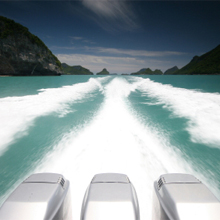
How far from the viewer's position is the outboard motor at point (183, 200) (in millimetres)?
1154

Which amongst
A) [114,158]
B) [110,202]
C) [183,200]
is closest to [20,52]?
[114,158]

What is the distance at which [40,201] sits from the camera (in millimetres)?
1232

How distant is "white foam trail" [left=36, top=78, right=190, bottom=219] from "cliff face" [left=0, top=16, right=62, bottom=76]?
59.4m

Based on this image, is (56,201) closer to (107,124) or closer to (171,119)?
(107,124)

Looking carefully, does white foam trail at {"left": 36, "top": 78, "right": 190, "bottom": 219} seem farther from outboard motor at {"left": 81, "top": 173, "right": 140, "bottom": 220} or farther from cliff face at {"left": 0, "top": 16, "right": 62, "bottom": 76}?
cliff face at {"left": 0, "top": 16, "right": 62, "bottom": 76}

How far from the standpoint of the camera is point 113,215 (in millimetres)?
1174

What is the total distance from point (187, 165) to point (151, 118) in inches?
124

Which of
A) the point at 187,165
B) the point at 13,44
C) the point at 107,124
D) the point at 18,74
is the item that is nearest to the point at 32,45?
the point at 13,44

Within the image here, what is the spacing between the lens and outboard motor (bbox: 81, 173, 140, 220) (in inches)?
46.8

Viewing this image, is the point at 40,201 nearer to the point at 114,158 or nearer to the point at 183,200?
the point at 183,200

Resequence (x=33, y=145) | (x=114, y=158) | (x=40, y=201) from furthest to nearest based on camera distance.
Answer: (x=33, y=145), (x=114, y=158), (x=40, y=201)

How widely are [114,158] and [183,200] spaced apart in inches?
90.2

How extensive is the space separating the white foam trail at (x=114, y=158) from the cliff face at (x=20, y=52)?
2339 inches

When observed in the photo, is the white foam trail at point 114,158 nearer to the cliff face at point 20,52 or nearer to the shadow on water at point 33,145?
the shadow on water at point 33,145
